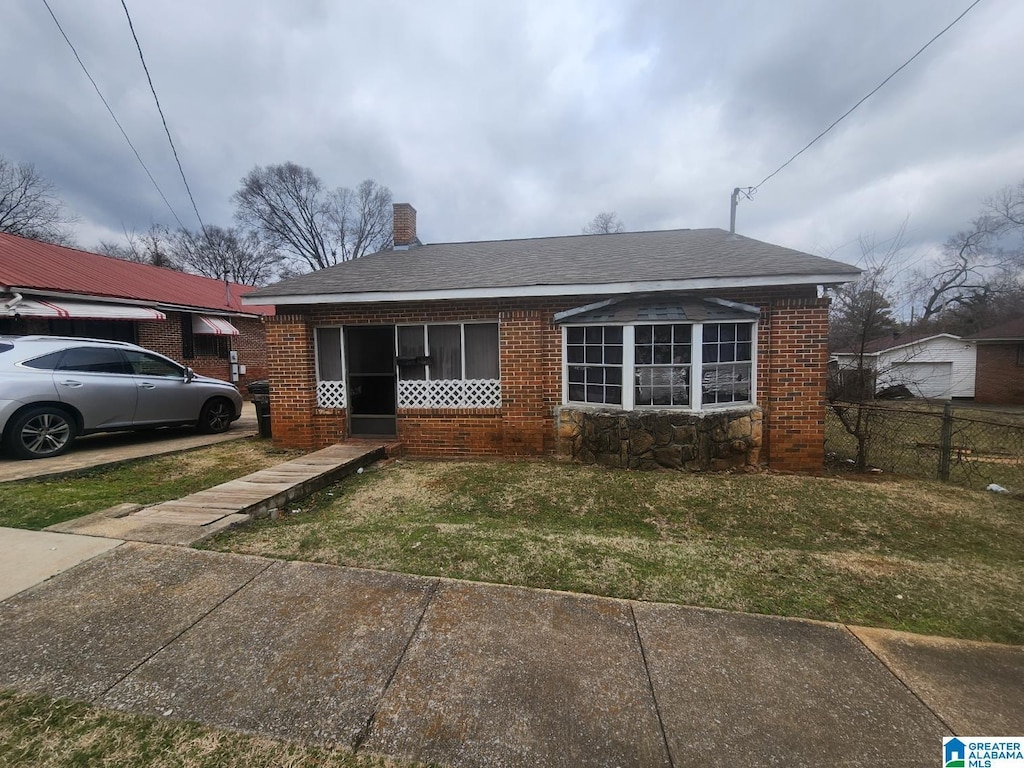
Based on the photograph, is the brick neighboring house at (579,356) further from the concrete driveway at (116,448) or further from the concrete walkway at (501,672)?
the concrete walkway at (501,672)

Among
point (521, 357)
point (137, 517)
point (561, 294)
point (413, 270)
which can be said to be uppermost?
point (413, 270)

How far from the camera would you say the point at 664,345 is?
6.47 meters

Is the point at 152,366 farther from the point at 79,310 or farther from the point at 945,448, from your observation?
the point at 945,448

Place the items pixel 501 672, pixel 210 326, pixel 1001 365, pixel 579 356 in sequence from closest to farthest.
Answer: pixel 501 672
pixel 579 356
pixel 210 326
pixel 1001 365

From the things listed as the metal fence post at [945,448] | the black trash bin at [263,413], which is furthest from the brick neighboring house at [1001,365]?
the black trash bin at [263,413]

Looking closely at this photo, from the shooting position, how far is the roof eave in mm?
5898

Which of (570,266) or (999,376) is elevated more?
(570,266)

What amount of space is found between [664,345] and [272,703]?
19.5 ft

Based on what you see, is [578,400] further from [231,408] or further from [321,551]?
[231,408]

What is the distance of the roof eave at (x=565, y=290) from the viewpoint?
5.90m

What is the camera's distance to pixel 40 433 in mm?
6262

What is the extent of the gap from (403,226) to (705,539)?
9.93 m

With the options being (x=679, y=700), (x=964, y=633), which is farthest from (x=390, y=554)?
(x=964, y=633)

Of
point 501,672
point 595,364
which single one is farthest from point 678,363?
point 501,672
